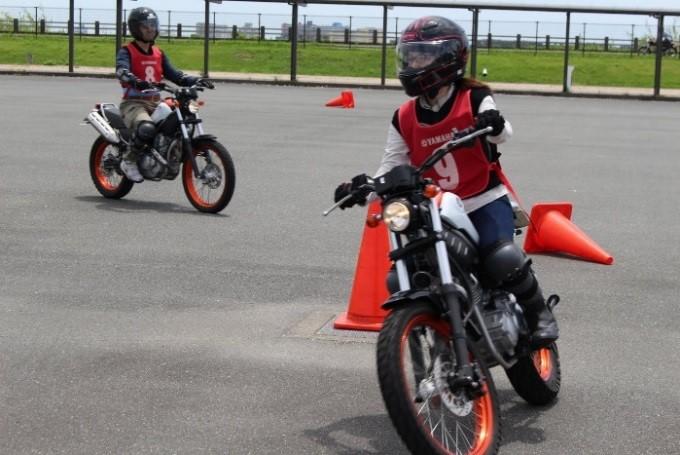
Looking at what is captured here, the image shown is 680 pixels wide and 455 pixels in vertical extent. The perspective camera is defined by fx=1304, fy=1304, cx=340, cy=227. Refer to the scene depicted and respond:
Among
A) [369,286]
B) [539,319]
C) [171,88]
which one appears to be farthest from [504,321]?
[171,88]

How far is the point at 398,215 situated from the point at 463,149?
2.91 feet

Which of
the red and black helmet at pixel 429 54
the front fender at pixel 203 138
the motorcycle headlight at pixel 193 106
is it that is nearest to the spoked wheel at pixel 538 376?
the red and black helmet at pixel 429 54

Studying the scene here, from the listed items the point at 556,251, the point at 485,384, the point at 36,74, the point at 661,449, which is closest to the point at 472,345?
the point at 485,384

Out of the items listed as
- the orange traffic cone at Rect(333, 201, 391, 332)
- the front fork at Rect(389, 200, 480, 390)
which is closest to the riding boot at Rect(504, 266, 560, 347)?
the front fork at Rect(389, 200, 480, 390)

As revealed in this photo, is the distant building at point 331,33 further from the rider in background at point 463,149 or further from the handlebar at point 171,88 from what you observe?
the rider in background at point 463,149

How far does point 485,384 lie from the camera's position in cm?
482

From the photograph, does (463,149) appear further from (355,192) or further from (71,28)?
(71,28)

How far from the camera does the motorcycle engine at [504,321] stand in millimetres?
5262

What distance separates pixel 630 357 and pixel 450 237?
212cm

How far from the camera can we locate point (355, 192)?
5.09m

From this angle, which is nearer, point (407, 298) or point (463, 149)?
point (407, 298)

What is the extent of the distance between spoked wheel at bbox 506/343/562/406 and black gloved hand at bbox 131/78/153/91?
721 centimetres

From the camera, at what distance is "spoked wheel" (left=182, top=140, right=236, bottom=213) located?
1170 cm

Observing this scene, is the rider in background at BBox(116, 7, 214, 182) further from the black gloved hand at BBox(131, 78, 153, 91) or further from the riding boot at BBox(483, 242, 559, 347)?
the riding boot at BBox(483, 242, 559, 347)
